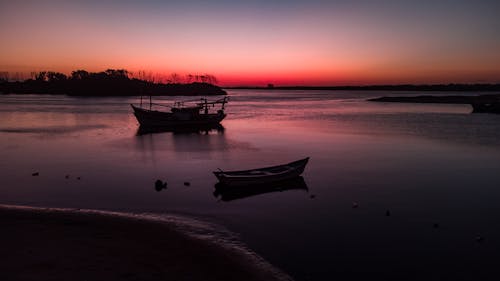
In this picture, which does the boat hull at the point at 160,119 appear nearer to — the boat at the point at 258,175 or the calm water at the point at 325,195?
the calm water at the point at 325,195

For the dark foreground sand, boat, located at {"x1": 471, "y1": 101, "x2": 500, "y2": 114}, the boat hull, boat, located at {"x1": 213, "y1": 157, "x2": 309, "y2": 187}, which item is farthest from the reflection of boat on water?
boat, located at {"x1": 471, "y1": 101, "x2": 500, "y2": 114}

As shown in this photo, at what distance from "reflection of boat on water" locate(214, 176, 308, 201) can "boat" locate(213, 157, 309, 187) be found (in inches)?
6.8

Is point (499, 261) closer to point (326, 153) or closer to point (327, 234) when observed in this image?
point (327, 234)

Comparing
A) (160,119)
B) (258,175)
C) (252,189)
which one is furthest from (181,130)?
(252,189)

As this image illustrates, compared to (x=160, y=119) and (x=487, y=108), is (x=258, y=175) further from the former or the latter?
(x=487, y=108)

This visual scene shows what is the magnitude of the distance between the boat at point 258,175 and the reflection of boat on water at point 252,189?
173 millimetres

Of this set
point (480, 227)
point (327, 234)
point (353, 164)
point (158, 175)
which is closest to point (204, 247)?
point (327, 234)

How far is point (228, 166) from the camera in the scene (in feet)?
76.6

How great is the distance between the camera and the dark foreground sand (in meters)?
8.52

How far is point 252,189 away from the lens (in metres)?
17.6

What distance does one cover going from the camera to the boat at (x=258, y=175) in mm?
17266

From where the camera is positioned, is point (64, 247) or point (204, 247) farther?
point (204, 247)

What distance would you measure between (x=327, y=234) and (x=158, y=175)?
10.9 metres

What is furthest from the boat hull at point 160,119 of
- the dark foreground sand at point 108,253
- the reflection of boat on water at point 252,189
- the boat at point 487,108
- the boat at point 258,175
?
the boat at point 487,108
